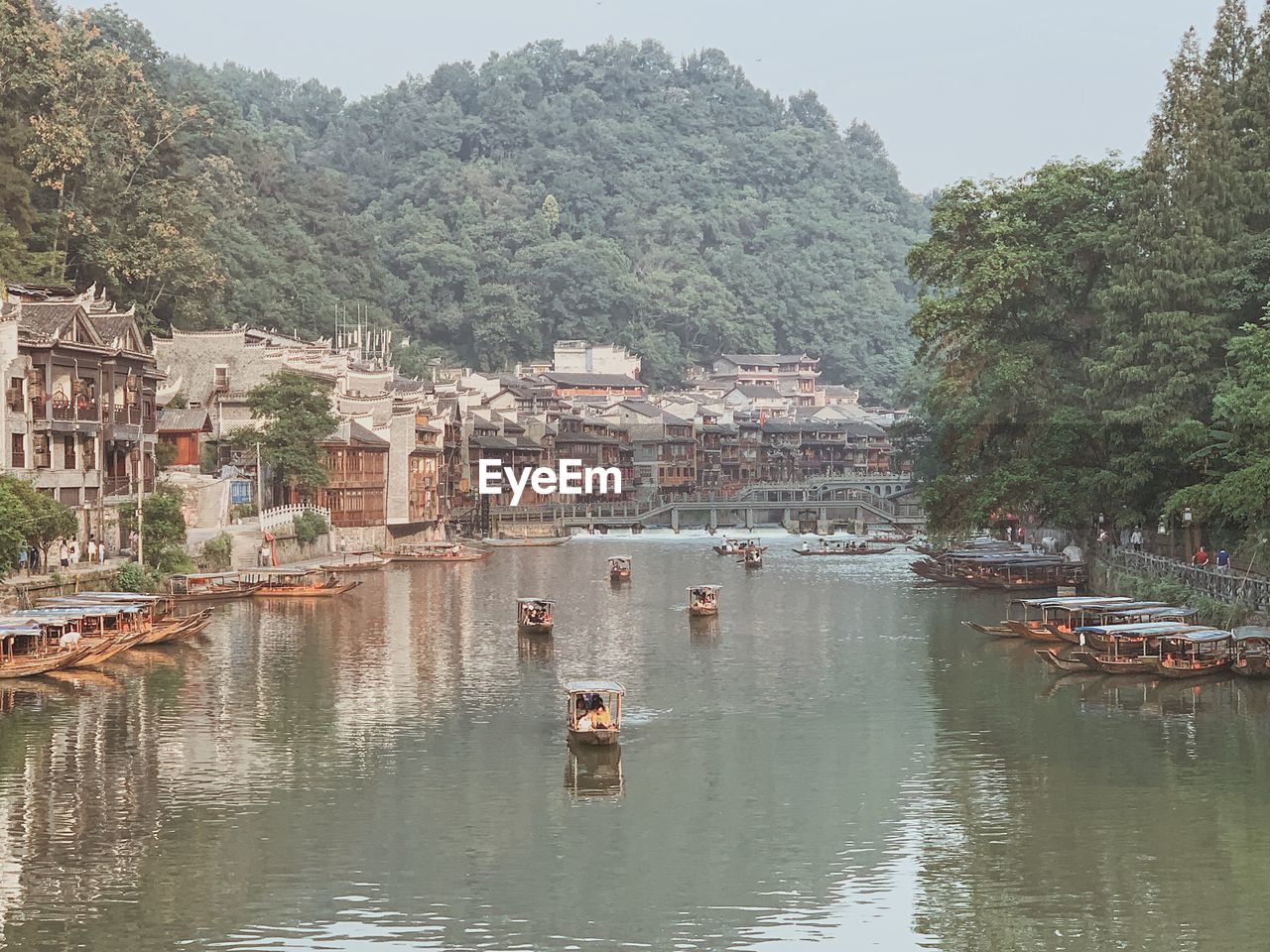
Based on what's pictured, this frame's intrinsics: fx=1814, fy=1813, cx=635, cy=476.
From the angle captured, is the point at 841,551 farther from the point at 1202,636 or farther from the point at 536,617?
the point at 1202,636

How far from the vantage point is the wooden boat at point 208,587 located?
80500 mm

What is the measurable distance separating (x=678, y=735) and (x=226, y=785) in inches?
484

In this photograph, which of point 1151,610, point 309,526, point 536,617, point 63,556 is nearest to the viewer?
point 1151,610

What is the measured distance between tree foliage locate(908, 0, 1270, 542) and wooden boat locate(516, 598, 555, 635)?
62.9 ft

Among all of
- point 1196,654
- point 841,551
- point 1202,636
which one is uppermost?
A: point 841,551

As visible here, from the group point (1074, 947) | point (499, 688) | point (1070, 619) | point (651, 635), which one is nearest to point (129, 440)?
point (651, 635)

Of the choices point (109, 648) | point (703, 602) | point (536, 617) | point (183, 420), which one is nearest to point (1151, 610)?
point (536, 617)

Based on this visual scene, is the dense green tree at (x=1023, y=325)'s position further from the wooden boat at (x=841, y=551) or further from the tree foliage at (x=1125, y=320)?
the wooden boat at (x=841, y=551)

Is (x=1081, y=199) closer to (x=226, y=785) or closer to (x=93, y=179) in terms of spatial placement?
(x=226, y=785)

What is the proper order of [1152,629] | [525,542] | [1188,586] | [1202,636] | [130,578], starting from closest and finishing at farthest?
1. [1202,636]
2. [1152,629]
3. [1188,586]
4. [130,578]
5. [525,542]

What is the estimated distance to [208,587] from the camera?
82938 mm

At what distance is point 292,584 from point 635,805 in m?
51.5

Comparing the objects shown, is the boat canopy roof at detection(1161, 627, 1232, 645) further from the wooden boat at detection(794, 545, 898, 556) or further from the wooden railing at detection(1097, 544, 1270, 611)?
the wooden boat at detection(794, 545, 898, 556)

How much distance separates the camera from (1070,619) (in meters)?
63.3
